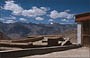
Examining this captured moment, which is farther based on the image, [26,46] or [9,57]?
[26,46]

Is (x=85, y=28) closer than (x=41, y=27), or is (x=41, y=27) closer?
(x=85, y=28)

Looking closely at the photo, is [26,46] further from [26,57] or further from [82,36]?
[82,36]

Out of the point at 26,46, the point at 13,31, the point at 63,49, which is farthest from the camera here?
the point at 13,31

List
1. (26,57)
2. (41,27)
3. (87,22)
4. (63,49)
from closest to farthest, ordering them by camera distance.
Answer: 1. (26,57)
2. (63,49)
3. (87,22)
4. (41,27)

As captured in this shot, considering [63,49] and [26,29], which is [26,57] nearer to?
[63,49]

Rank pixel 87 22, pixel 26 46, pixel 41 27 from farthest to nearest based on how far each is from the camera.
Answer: pixel 41 27 < pixel 87 22 < pixel 26 46

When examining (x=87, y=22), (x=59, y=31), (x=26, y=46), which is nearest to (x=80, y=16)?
(x=87, y=22)

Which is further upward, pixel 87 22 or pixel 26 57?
pixel 87 22

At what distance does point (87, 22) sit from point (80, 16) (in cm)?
80

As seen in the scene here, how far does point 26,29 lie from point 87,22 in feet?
33.2

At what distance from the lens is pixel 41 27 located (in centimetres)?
2930

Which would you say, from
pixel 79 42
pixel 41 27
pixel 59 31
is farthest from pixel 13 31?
pixel 79 42

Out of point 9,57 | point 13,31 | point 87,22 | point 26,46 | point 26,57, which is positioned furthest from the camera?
point 13,31

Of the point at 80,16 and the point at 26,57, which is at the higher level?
the point at 80,16
